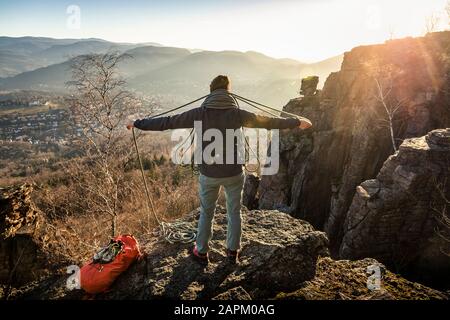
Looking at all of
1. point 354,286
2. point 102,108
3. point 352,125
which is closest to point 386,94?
point 352,125

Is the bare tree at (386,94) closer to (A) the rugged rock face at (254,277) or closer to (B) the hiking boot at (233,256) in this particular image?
(A) the rugged rock face at (254,277)

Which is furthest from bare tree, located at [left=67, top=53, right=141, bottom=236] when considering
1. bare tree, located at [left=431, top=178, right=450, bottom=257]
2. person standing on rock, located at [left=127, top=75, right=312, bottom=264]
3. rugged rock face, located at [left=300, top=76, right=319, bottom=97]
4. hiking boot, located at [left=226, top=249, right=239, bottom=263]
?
rugged rock face, located at [left=300, top=76, right=319, bottom=97]

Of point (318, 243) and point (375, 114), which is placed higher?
point (375, 114)

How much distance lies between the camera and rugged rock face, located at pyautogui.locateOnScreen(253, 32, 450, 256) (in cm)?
1841

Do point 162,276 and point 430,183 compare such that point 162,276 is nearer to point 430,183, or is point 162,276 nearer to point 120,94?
point 430,183

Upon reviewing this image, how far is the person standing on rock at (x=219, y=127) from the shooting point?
4426 millimetres

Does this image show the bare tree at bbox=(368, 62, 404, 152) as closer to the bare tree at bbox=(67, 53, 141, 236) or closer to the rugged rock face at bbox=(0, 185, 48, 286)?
the bare tree at bbox=(67, 53, 141, 236)

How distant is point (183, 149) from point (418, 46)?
76.7 feet

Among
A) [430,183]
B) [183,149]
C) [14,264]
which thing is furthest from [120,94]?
[430,183]

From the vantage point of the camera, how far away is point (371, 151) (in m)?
19.1

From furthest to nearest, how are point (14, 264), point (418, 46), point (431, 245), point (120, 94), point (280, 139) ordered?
point (280, 139), point (418, 46), point (120, 94), point (431, 245), point (14, 264)

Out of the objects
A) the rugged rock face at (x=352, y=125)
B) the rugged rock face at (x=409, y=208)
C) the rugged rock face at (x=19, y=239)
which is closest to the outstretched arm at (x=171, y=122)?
the rugged rock face at (x=19, y=239)

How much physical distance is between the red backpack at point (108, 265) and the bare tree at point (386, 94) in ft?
59.2

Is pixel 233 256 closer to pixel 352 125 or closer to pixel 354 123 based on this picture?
pixel 354 123
